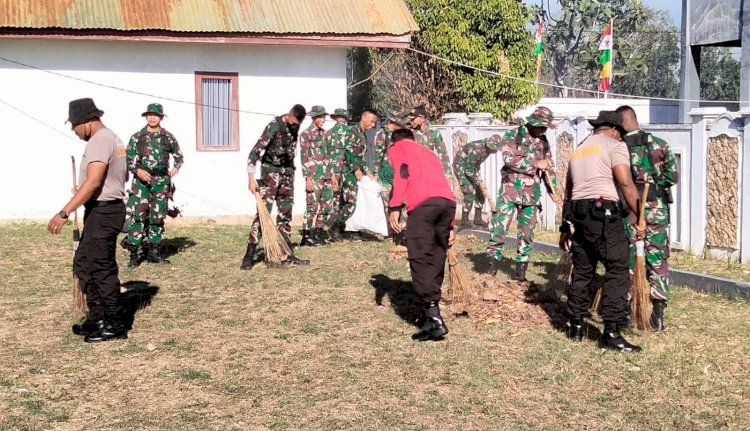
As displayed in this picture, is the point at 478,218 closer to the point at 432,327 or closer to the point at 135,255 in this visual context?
the point at 135,255

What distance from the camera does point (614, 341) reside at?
7.35 metres

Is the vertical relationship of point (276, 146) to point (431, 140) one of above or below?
below

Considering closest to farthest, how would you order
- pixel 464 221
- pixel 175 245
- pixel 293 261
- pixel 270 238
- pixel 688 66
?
pixel 270 238 < pixel 293 261 < pixel 175 245 < pixel 464 221 < pixel 688 66

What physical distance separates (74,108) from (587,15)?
159 feet

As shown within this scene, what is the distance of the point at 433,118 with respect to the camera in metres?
24.9

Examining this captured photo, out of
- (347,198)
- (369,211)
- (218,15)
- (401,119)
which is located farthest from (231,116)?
(401,119)

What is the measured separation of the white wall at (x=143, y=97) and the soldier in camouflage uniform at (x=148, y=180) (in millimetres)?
5231

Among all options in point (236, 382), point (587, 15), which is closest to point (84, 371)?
point (236, 382)

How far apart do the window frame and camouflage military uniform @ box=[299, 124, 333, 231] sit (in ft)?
13.6

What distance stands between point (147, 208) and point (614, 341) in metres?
6.77

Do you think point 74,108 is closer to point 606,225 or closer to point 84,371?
point 84,371

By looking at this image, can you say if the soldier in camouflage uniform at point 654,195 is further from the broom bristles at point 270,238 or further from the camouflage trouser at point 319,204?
the camouflage trouser at point 319,204

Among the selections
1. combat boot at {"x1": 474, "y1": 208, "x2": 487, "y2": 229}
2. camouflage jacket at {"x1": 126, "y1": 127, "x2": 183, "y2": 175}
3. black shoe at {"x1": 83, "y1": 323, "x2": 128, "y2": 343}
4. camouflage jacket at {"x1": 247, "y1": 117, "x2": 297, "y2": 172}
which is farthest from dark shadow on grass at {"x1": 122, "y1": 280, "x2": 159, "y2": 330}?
combat boot at {"x1": 474, "y1": 208, "x2": 487, "y2": 229}

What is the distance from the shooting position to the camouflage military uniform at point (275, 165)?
11.3 meters
